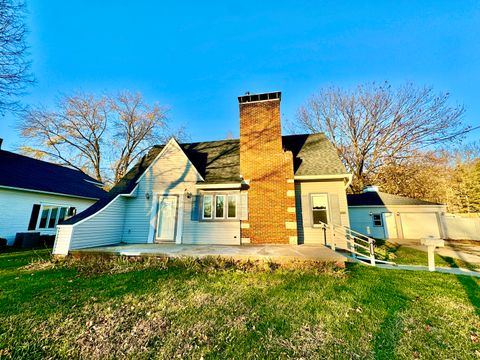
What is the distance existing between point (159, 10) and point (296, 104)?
56.8 feet

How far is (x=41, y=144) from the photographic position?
837 inches

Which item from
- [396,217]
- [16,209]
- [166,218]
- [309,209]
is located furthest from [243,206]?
[396,217]

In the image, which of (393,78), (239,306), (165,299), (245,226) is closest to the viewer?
(239,306)

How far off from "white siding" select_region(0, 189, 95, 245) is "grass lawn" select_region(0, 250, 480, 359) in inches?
284

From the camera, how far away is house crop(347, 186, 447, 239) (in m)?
16.3

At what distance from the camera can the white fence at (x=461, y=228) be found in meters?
15.8

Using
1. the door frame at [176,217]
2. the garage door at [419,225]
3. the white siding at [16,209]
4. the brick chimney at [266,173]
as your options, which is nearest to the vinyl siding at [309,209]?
the brick chimney at [266,173]

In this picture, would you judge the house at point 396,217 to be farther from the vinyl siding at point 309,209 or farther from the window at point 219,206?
the window at point 219,206

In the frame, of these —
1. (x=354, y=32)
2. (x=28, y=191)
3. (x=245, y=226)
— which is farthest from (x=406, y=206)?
(x=28, y=191)

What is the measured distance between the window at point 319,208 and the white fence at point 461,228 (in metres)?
14.9

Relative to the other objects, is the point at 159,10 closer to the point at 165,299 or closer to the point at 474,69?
the point at 165,299

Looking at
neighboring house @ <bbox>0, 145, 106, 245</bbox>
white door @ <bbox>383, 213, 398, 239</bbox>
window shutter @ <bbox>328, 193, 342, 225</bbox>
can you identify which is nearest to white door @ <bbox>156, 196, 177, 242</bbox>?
window shutter @ <bbox>328, 193, 342, 225</bbox>

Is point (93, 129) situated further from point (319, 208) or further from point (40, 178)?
point (319, 208)

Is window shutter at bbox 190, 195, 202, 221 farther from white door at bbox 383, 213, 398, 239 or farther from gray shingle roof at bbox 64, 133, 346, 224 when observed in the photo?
white door at bbox 383, 213, 398, 239
